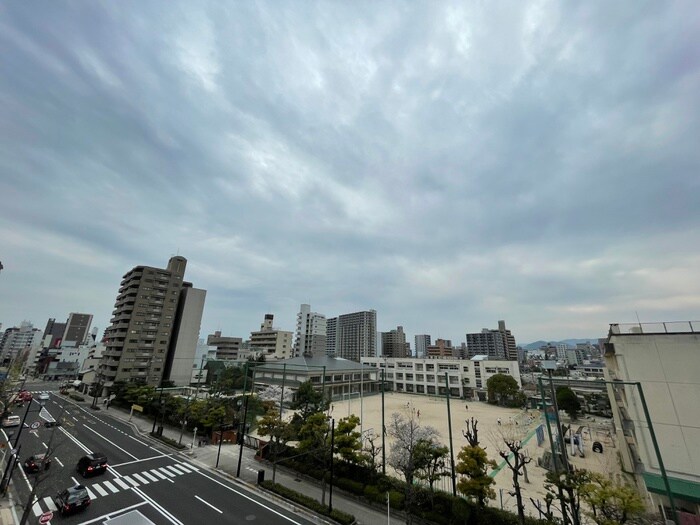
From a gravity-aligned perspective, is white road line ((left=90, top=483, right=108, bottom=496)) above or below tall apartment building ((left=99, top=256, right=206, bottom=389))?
below

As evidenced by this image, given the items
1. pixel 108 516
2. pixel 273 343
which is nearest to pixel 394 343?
pixel 273 343

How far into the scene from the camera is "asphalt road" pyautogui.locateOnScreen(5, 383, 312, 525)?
58.7 feet

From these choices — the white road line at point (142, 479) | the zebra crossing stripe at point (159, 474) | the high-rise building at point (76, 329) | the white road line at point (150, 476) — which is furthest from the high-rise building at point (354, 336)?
the white road line at point (142, 479)

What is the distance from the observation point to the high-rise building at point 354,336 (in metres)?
153

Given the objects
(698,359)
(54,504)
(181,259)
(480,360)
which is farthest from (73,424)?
(480,360)

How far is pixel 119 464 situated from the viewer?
25.7 meters

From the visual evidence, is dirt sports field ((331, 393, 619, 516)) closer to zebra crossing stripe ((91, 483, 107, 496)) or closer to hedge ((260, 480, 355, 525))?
hedge ((260, 480, 355, 525))

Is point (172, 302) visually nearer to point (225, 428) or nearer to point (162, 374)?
point (162, 374)

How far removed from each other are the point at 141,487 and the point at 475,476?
23.2 metres

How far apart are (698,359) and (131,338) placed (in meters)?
84.9

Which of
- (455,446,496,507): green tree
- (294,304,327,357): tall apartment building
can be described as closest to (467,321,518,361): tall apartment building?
(294,304,327,357): tall apartment building

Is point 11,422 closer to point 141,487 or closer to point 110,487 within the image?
point 110,487

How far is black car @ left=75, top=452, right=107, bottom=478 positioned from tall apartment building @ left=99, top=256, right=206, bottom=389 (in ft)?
148

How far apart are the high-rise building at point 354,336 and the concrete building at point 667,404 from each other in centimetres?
13467
